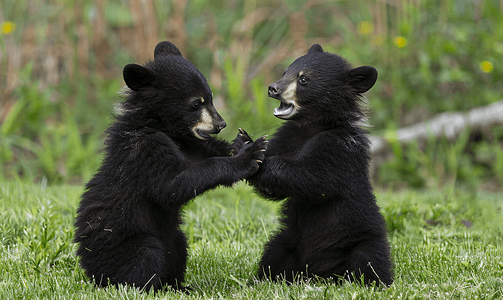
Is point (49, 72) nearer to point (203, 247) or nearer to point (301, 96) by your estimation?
point (203, 247)

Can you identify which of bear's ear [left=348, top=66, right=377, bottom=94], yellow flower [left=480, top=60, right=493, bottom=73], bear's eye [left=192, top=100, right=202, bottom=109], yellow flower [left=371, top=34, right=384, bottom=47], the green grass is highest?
yellow flower [left=371, top=34, right=384, bottom=47]

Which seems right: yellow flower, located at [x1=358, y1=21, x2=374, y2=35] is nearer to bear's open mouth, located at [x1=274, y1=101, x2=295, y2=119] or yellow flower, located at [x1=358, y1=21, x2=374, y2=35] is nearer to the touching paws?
bear's open mouth, located at [x1=274, y1=101, x2=295, y2=119]

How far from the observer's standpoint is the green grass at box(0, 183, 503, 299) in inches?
123

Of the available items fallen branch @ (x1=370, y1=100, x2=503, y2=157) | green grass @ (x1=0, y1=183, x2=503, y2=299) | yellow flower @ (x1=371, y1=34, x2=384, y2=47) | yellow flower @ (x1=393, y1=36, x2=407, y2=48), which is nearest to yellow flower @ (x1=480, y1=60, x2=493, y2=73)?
fallen branch @ (x1=370, y1=100, x2=503, y2=157)

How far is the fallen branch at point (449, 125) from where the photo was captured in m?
7.74

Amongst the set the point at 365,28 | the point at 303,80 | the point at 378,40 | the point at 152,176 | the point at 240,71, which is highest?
the point at 365,28

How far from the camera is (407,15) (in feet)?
29.1

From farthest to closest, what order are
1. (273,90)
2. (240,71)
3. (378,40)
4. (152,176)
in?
(240,71), (378,40), (273,90), (152,176)

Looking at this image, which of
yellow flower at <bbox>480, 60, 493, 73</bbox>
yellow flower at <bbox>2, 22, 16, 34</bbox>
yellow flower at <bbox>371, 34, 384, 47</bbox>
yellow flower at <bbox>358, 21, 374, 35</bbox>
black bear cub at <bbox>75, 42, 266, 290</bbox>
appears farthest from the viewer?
yellow flower at <bbox>358, 21, 374, 35</bbox>

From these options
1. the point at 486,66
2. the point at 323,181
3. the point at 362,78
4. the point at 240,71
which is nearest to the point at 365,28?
the point at 486,66

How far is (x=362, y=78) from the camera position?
3756mm

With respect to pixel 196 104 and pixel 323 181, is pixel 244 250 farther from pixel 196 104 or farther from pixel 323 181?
pixel 196 104

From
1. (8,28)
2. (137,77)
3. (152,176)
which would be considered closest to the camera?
(152,176)

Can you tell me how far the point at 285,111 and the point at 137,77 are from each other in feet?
3.36
